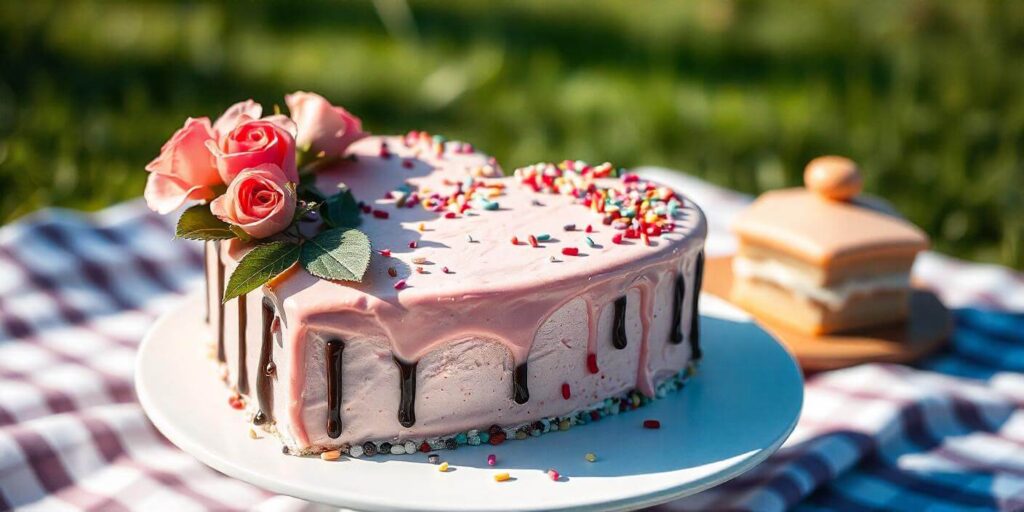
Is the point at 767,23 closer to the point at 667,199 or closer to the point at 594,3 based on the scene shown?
the point at 594,3

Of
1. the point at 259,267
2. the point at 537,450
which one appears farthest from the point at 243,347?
the point at 537,450

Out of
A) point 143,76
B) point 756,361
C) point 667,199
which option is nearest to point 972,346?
→ point 756,361

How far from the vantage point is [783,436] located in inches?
76.5

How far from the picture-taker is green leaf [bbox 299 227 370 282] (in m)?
1.80

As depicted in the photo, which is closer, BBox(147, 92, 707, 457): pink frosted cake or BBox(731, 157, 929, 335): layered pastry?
BBox(147, 92, 707, 457): pink frosted cake

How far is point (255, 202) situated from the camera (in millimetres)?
1886

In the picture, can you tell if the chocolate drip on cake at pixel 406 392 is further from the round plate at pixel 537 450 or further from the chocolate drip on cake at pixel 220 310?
the chocolate drip on cake at pixel 220 310

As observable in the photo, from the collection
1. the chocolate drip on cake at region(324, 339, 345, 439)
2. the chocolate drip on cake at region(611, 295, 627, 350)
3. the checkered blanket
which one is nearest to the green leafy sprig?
the chocolate drip on cake at region(324, 339, 345, 439)

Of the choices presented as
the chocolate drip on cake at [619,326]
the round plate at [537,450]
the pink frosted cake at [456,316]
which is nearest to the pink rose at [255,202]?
the pink frosted cake at [456,316]

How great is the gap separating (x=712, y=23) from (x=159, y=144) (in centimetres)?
234

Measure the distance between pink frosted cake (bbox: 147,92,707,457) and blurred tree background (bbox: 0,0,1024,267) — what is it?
70.4 inches

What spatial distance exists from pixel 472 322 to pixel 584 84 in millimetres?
2797

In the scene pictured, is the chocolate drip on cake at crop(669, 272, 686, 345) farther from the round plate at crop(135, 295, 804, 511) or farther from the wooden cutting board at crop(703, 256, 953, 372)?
the wooden cutting board at crop(703, 256, 953, 372)

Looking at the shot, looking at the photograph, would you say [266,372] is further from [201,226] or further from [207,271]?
[207,271]
